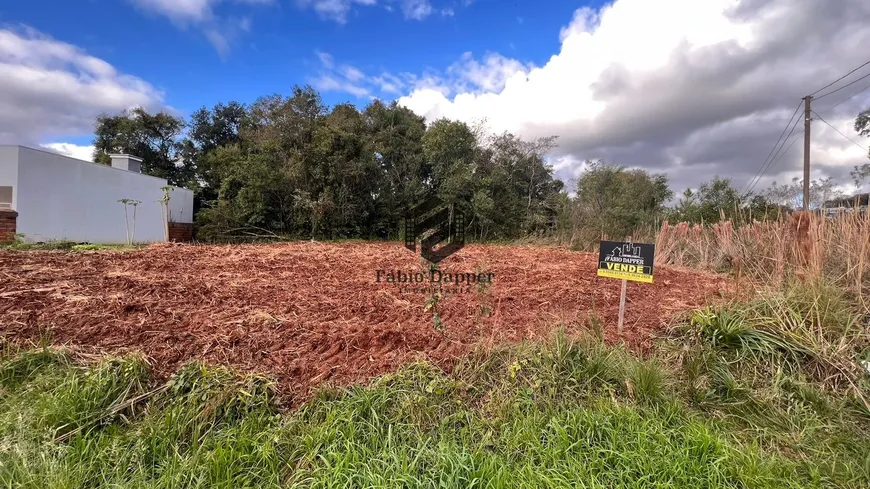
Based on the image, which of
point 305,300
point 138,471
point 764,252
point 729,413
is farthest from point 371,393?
point 764,252

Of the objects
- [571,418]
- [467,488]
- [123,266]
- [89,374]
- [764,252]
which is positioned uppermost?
[764,252]

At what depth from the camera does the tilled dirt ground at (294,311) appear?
2514mm

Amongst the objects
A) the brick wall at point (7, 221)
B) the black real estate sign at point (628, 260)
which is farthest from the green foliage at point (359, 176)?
the black real estate sign at point (628, 260)

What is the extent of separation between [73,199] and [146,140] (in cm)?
1017

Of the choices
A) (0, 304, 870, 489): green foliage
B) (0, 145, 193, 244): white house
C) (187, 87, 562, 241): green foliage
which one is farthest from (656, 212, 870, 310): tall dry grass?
(0, 145, 193, 244): white house

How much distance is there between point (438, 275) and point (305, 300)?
227 cm

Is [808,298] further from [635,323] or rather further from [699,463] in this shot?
[699,463]

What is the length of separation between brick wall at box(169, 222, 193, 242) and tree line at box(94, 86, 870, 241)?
860 mm

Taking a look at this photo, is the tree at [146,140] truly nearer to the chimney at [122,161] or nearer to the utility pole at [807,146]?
the chimney at [122,161]

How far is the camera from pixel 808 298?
9.55 ft

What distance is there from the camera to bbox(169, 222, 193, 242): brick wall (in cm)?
1386

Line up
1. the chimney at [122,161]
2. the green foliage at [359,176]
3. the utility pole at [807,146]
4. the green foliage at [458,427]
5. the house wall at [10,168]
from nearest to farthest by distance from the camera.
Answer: the green foliage at [458,427], the house wall at [10,168], the utility pole at [807,146], the green foliage at [359,176], the chimney at [122,161]

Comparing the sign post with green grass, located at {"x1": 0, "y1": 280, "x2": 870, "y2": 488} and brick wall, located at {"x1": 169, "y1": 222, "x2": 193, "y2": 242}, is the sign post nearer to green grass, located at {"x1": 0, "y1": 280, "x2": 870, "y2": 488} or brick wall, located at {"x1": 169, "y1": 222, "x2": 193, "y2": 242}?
green grass, located at {"x1": 0, "y1": 280, "x2": 870, "y2": 488}

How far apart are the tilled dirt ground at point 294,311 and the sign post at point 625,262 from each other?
17.1 inches
